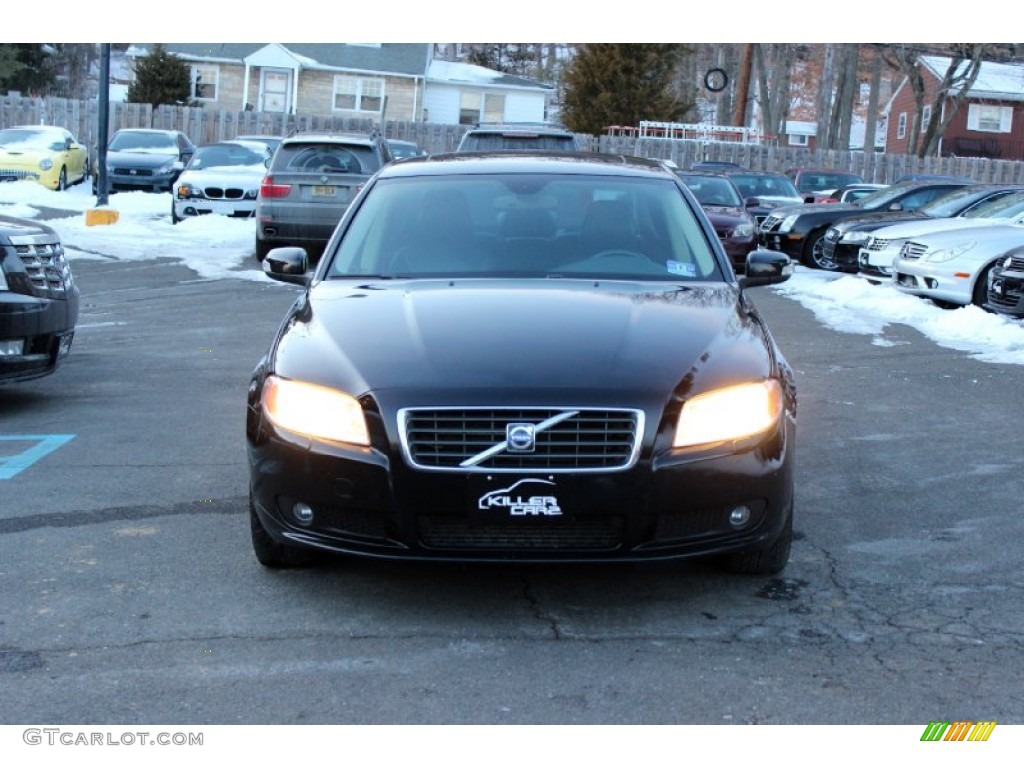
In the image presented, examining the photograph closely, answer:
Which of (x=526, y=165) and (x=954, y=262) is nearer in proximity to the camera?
(x=526, y=165)

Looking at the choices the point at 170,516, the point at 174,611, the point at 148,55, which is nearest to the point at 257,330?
the point at 170,516

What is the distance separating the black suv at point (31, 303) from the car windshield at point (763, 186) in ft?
58.1

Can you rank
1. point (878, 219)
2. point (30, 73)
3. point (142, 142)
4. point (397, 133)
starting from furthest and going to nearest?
point (30, 73) → point (397, 133) → point (142, 142) → point (878, 219)

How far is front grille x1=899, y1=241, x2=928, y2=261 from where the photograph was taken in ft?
49.2

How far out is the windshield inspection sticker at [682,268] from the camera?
5.84 meters

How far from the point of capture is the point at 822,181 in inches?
1213

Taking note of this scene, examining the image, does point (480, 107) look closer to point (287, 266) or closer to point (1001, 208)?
point (1001, 208)

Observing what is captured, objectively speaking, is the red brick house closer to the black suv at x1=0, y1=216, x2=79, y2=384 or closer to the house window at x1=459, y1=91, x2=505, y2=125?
the house window at x1=459, y1=91, x2=505, y2=125

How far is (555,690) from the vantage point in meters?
3.99

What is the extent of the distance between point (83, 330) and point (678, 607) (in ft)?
28.4

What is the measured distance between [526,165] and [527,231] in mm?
641

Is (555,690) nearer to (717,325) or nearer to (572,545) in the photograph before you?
(572,545)

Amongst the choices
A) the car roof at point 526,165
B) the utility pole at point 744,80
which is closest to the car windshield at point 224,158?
the car roof at point 526,165

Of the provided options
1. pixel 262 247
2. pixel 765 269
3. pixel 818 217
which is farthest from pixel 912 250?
pixel 765 269
